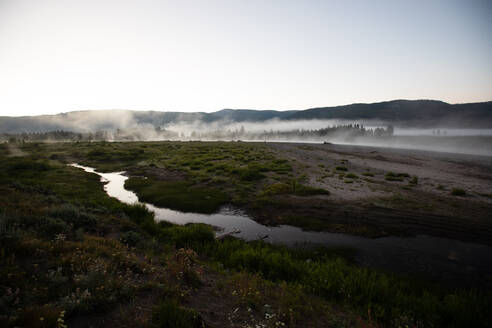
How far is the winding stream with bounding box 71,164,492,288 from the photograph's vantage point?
939 centimetres

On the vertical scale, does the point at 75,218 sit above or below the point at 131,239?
above

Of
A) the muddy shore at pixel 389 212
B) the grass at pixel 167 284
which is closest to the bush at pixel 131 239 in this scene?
the grass at pixel 167 284

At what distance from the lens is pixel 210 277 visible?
7.60 m

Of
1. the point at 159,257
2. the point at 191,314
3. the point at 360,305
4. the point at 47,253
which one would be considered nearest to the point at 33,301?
the point at 47,253

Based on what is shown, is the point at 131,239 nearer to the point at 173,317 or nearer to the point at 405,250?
the point at 173,317

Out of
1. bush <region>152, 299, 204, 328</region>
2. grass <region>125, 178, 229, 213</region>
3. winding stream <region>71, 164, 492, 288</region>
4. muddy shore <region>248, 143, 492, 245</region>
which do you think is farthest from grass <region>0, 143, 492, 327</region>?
grass <region>125, 178, 229, 213</region>

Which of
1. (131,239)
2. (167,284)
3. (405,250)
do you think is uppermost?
(167,284)

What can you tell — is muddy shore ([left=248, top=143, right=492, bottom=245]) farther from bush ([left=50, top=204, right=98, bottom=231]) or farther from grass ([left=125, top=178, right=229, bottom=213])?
bush ([left=50, top=204, right=98, bottom=231])

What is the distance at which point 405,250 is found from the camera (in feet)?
37.2

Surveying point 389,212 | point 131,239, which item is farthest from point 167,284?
point 389,212

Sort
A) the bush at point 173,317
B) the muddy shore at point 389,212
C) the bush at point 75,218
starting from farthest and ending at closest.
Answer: the muddy shore at point 389,212 → the bush at point 75,218 → the bush at point 173,317

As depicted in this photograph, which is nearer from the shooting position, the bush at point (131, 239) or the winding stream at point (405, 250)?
the winding stream at point (405, 250)

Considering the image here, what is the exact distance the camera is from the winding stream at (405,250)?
370 inches

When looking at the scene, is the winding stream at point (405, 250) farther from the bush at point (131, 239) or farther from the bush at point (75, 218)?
the bush at point (75, 218)
